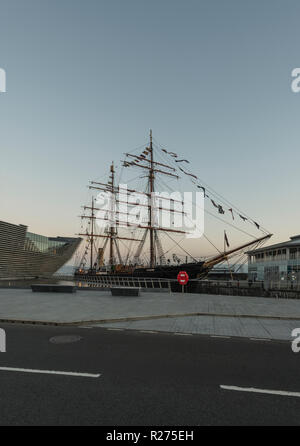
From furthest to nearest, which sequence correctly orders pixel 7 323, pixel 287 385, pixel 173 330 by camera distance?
pixel 7 323 → pixel 173 330 → pixel 287 385

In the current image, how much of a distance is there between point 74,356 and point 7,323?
509cm

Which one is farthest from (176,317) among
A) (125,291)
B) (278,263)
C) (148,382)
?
(278,263)

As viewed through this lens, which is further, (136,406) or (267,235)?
(267,235)

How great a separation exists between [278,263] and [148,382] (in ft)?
151

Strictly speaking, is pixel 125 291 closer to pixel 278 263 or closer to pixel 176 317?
pixel 176 317

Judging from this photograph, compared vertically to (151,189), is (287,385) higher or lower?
lower

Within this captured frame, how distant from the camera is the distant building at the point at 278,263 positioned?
3975 centimetres

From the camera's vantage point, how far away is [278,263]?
44.2 meters

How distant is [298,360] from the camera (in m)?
5.86

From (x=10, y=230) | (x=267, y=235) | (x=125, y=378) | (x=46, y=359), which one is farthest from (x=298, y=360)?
(x=10, y=230)

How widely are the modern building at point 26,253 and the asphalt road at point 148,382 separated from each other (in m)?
58.0

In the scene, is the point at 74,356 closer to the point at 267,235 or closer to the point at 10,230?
the point at 267,235
